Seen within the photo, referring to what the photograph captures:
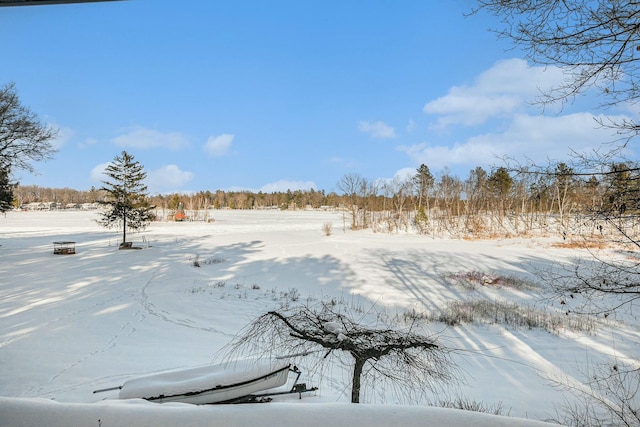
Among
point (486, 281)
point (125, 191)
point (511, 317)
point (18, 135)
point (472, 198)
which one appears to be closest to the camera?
point (511, 317)

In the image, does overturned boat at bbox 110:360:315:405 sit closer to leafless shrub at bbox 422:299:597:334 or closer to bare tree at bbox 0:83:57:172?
leafless shrub at bbox 422:299:597:334

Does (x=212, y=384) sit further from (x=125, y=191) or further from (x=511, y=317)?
(x=125, y=191)

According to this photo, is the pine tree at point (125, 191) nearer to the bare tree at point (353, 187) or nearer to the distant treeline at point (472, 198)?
the distant treeline at point (472, 198)

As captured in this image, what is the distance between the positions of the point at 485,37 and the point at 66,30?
3903 millimetres

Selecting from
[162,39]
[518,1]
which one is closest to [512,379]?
Result: [518,1]

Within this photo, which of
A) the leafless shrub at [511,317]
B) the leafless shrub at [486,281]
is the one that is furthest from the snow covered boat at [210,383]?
the leafless shrub at [486,281]

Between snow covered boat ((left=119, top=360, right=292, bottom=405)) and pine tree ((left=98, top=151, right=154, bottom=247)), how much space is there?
11447mm

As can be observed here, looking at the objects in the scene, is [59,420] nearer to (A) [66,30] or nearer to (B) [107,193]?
(A) [66,30]

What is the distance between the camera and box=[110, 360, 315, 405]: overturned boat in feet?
6.17

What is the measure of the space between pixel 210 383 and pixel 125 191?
12257mm

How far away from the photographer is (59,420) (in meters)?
0.91

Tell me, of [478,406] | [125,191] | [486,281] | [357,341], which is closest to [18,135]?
[357,341]

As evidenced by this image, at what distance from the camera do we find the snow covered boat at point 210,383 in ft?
6.17

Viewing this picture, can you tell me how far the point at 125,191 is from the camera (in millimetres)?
11969
